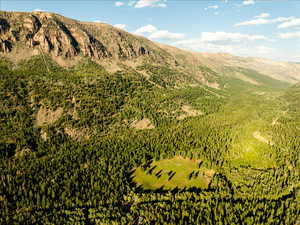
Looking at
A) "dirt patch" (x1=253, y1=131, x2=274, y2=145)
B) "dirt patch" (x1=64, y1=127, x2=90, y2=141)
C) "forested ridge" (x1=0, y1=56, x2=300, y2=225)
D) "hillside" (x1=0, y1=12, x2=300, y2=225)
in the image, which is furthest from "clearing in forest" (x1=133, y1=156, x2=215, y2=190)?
"dirt patch" (x1=253, y1=131, x2=274, y2=145)

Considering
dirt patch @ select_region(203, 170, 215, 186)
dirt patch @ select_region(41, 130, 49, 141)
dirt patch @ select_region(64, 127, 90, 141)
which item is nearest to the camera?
dirt patch @ select_region(203, 170, 215, 186)

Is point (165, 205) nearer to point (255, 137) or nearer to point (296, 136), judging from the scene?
point (255, 137)

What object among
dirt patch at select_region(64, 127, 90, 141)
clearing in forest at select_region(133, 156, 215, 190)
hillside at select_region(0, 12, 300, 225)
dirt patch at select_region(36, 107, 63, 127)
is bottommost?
clearing in forest at select_region(133, 156, 215, 190)

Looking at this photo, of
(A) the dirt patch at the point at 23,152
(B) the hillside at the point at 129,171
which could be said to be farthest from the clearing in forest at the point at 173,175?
(A) the dirt patch at the point at 23,152

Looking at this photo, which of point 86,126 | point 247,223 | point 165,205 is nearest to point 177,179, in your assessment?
point 165,205

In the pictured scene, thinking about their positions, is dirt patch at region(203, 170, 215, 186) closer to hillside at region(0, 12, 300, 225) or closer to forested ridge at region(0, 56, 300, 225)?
hillside at region(0, 12, 300, 225)

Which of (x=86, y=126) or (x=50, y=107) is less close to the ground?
(x=50, y=107)
